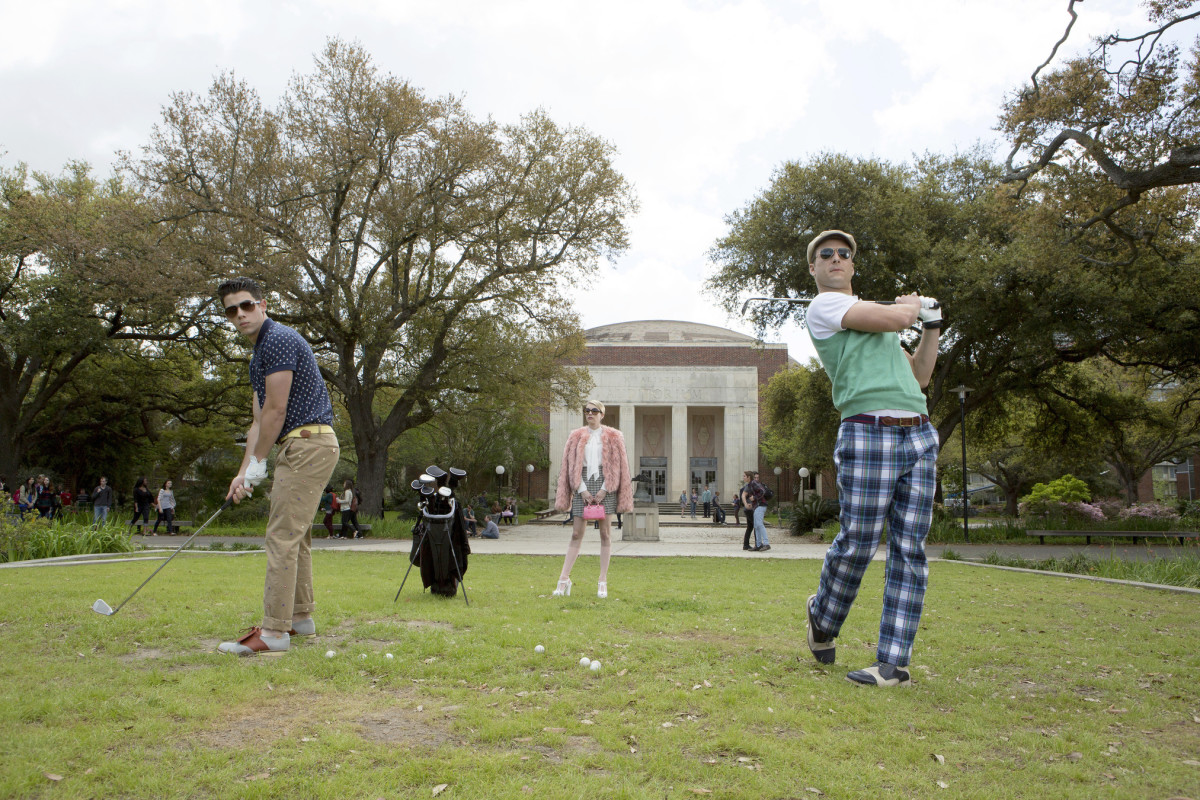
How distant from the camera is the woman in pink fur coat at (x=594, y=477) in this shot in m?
7.05

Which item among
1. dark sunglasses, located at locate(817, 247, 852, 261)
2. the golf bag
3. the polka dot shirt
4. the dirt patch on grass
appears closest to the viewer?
the dirt patch on grass

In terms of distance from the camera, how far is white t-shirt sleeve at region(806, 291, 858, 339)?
12.6 feet

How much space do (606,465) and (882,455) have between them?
3.65 meters

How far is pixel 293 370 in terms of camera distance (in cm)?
456

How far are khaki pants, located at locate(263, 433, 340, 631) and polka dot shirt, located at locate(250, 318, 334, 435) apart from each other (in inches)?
5.8

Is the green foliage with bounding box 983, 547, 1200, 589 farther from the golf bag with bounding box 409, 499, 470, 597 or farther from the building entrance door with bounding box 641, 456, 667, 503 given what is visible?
the building entrance door with bounding box 641, 456, 667, 503

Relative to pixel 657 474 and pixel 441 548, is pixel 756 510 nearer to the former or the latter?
A: pixel 441 548

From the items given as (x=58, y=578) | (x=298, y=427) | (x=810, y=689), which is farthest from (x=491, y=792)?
(x=58, y=578)

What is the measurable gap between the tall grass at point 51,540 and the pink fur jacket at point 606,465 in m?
8.08

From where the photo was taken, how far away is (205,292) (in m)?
17.9

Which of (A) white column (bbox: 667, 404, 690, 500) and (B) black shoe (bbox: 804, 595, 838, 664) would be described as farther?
(A) white column (bbox: 667, 404, 690, 500)

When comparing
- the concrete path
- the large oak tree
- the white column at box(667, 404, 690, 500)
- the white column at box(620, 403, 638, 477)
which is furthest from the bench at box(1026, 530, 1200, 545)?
the white column at box(620, 403, 638, 477)

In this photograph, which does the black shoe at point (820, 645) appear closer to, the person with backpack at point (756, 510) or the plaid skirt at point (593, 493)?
the plaid skirt at point (593, 493)

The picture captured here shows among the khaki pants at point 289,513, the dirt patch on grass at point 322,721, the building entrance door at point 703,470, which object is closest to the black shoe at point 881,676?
the dirt patch on grass at point 322,721
